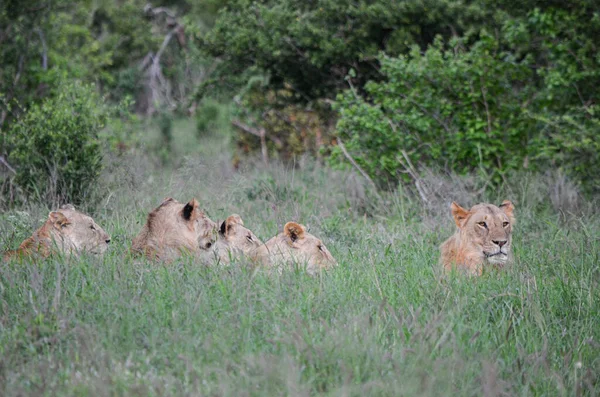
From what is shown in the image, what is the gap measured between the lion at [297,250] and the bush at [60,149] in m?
3.07

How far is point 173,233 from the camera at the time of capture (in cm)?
716

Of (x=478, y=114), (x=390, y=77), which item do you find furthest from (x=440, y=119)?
(x=390, y=77)

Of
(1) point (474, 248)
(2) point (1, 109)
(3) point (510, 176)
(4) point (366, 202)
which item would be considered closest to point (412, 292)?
(1) point (474, 248)

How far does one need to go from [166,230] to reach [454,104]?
5451 millimetres

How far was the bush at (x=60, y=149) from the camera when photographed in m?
9.62

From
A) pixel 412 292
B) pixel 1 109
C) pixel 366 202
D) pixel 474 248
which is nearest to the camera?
pixel 412 292

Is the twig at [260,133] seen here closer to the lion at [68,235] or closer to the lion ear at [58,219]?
the lion at [68,235]

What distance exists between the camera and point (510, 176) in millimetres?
11016

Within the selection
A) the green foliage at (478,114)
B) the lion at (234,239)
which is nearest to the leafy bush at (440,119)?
the green foliage at (478,114)

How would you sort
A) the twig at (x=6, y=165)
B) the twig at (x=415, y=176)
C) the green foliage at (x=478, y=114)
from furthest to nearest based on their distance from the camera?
the green foliage at (x=478, y=114), the twig at (x=6, y=165), the twig at (x=415, y=176)

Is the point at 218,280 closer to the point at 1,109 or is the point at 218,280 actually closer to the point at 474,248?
the point at 474,248

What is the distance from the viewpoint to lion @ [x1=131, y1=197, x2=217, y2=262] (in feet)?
22.9

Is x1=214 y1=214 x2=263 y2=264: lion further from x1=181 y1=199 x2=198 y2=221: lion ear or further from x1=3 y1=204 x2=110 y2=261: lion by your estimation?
x1=3 y1=204 x2=110 y2=261: lion

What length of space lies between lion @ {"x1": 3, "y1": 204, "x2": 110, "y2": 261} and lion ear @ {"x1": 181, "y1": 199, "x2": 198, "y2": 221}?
0.71 meters
